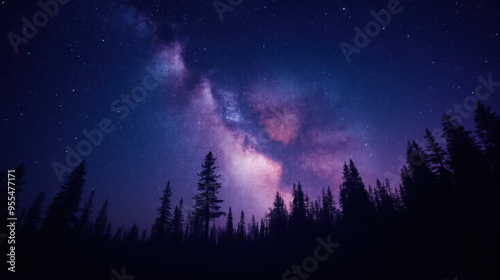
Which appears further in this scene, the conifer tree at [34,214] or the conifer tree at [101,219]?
the conifer tree at [101,219]

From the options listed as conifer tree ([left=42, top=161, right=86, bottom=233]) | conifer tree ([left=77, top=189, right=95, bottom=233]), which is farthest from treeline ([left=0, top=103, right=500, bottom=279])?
conifer tree ([left=77, top=189, right=95, bottom=233])

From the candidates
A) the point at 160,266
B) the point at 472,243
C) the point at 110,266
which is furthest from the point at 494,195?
the point at 110,266

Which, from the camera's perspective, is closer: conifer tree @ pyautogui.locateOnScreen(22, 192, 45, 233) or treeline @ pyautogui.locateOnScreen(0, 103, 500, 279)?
treeline @ pyautogui.locateOnScreen(0, 103, 500, 279)

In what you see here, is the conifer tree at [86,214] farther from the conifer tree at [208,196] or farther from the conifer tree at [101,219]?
the conifer tree at [208,196]

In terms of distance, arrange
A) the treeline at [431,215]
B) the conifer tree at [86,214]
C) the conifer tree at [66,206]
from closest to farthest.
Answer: the treeline at [431,215]
the conifer tree at [66,206]
the conifer tree at [86,214]

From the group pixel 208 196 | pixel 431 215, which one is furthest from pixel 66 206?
pixel 431 215

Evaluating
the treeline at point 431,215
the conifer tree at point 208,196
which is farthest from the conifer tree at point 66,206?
the conifer tree at point 208,196

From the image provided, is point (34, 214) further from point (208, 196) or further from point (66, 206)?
point (208, 196)

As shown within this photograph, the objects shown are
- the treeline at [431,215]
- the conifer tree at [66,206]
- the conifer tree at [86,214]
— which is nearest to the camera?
the treeline at [431,215]

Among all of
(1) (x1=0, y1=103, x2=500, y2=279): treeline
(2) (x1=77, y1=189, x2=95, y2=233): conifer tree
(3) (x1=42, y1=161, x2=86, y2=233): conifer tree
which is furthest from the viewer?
(2) (x1=77, y1=189, x2=95, y2=233): conifer tree

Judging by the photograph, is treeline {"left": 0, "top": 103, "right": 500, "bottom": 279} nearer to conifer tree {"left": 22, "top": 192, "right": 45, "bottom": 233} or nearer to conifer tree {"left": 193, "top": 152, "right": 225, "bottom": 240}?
conifer tree {"left": 193, "top": 152, "right": 225, "bottom": 240}

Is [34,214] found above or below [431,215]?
above

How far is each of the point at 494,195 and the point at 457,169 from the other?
4171 millimetres

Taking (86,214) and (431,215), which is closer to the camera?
(431,215)
